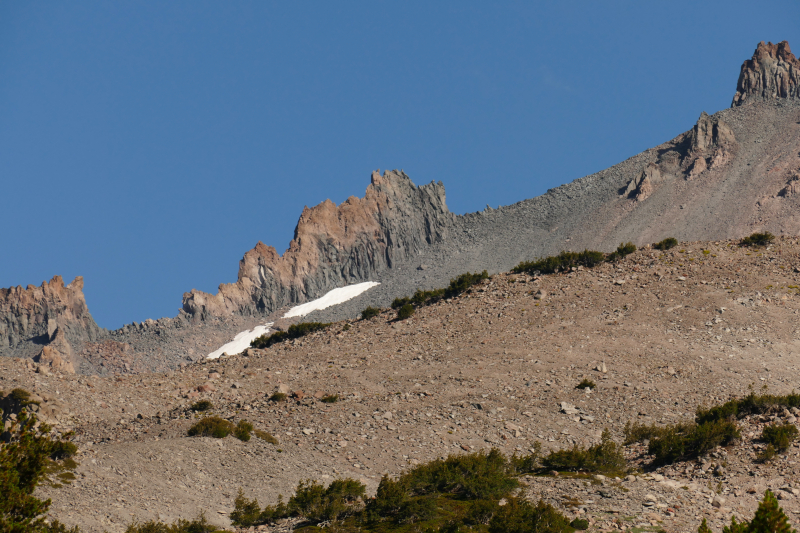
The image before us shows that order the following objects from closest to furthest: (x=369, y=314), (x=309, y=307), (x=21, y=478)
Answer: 1. (x=21, y=478)
2. (x=369, y=314)
3. (x=309, y=307)

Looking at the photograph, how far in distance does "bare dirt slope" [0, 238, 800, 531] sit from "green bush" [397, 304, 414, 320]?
3.14 feet

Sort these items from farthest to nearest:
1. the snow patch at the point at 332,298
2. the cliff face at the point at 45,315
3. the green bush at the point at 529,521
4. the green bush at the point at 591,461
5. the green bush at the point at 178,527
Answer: the snow patch at the point at 332,298 < the cliff face at the point at 45,315 < the green bush at the point at 591,461 < the green bush at the point at 178,527 < the green bush at the point at 529,521

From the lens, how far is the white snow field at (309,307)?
416 feet

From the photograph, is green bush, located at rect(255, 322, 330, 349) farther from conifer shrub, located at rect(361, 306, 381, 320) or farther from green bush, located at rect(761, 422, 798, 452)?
green bush, located at rect(761, 422, 798, 452)

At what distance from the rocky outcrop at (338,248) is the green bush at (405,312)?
89.5m

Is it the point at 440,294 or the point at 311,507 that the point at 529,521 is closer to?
the point at 311,507

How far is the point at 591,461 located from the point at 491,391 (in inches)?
483

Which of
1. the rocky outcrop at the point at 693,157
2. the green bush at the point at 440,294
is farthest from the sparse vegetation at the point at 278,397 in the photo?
the rocky outcrop at the point at 693,157

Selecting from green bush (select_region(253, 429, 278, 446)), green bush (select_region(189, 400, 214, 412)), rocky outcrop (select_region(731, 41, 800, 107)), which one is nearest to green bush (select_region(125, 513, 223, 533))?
green bush (select_region(253, 429, 278, 446))

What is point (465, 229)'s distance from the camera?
15062cm

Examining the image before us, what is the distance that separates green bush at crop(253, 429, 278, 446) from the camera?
110ft

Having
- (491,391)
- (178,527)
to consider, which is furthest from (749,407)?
(178,527)

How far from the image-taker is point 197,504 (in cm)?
2741

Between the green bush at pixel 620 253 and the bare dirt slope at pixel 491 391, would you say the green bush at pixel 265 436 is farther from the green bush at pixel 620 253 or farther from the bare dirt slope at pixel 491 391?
the green bush at pixel 620 253
